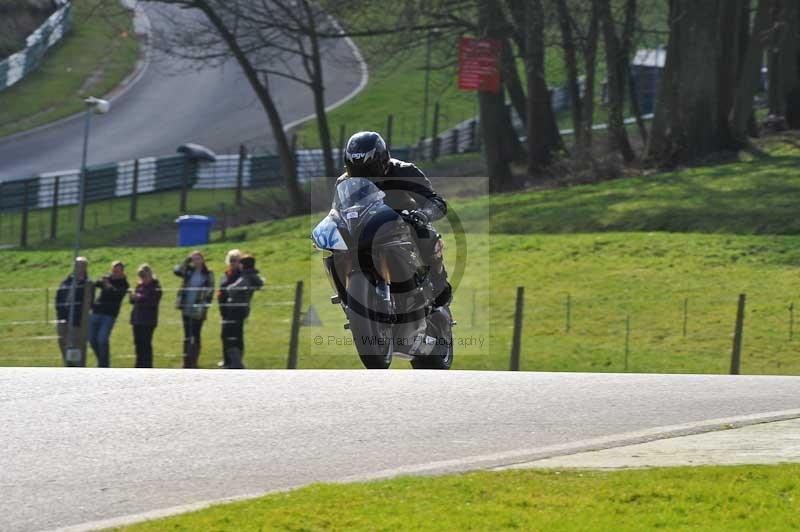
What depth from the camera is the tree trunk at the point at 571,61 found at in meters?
32.6

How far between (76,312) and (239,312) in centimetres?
221

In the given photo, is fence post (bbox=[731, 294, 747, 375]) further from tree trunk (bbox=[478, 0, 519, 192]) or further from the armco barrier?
the armco barrier

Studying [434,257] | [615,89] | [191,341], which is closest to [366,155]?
[434,257]

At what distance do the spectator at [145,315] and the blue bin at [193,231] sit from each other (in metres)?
13.3

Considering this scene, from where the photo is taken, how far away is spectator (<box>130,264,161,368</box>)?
731 inches

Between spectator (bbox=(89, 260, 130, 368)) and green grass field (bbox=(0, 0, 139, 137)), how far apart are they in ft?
106

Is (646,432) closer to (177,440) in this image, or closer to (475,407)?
(475,407)

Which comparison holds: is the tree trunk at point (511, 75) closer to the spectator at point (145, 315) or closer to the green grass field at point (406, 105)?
the green grass field at point (406, 105)

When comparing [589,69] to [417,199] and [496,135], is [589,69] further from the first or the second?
[417,199]

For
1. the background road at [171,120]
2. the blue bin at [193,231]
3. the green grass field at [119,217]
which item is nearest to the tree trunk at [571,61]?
the green grass field at [119,217]

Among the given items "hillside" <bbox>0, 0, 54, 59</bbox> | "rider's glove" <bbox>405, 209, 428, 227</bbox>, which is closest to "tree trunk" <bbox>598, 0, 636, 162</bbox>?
"rider's glove" <bbox>405, 209, 428, 227</bbox>

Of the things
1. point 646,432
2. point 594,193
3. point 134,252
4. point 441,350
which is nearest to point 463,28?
point 594,193

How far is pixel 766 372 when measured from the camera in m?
18.2

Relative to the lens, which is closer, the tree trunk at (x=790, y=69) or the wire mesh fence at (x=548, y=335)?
the wire mesh fence at (x=548, y=335)
